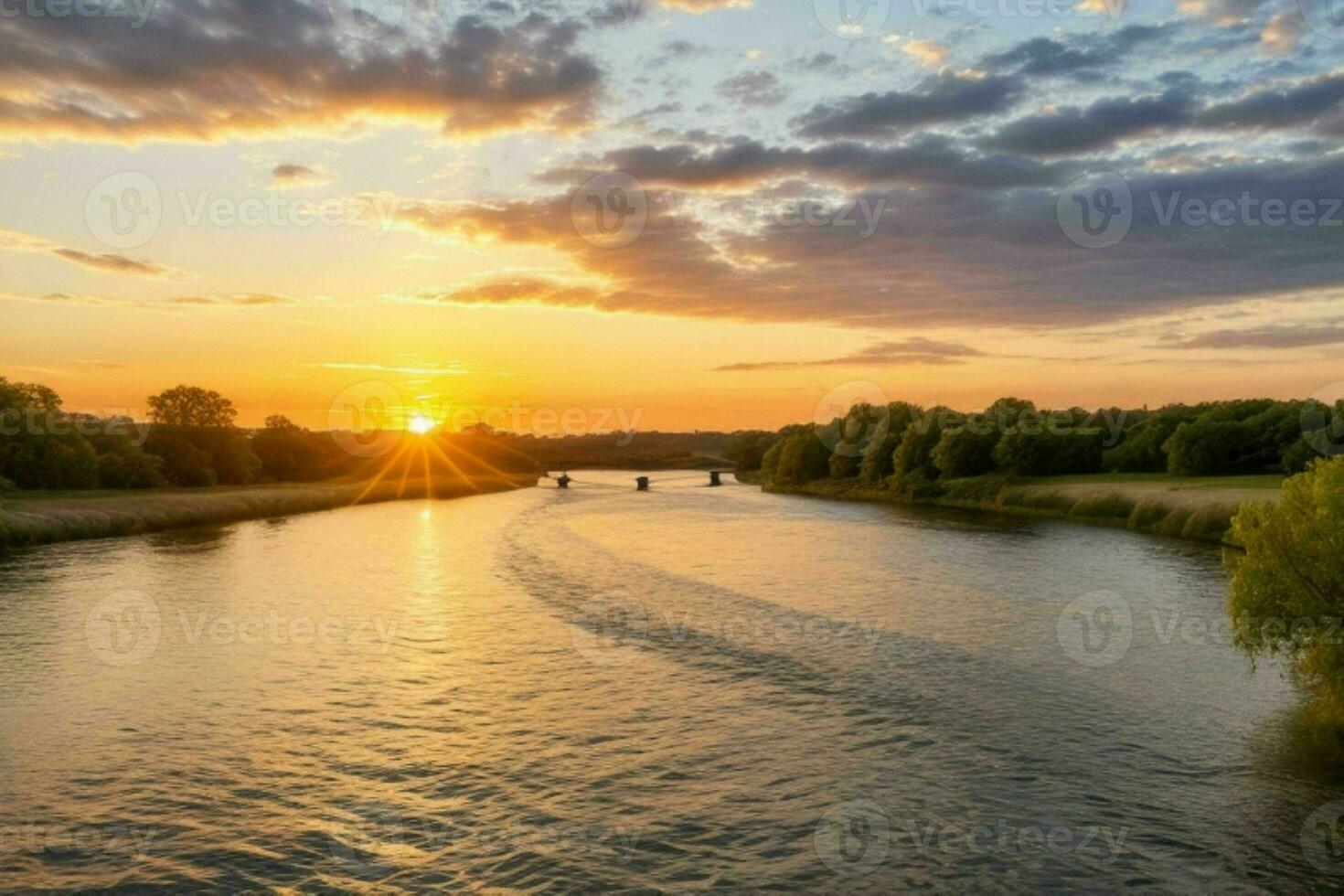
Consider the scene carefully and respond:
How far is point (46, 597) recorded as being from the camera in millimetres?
45250

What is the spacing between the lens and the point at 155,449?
11875cm

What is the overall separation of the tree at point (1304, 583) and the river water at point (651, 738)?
2150mm

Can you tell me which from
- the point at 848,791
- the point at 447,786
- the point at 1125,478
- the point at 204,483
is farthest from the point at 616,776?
the point at 204,483

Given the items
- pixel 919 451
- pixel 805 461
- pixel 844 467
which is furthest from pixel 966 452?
pixel 805 461

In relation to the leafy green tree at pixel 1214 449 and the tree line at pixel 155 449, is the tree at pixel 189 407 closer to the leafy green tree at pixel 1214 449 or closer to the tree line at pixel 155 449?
the tree line at pixel 155 449

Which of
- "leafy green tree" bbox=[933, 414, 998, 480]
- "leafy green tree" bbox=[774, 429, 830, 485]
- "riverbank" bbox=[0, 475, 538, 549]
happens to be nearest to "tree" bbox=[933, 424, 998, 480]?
"leafy green tree" bbox=[933, 414, 998, 480]

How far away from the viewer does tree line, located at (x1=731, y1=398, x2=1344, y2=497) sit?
9706cm

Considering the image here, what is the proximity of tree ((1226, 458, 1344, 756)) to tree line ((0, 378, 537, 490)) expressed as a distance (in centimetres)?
8813

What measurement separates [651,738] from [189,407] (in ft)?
525

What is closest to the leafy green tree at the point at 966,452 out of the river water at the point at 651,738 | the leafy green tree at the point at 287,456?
the river water at the point at 651,738

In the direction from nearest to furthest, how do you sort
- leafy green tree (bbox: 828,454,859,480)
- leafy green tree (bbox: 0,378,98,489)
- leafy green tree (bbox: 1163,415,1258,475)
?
leafy green tree (bbox: 0,378,98,489), leafy green tree (bbox: 1163,415,1258,475), leafy green tree (bbox: 828,454,859,480)

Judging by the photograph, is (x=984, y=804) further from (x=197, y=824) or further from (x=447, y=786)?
(x=197, y=824)

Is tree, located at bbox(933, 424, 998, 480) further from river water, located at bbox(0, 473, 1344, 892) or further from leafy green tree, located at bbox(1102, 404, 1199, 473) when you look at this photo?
river water, located at bbox(0, 473, 1344, 892)

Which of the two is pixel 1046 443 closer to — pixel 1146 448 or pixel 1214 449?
pixel 1146 448
